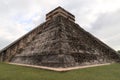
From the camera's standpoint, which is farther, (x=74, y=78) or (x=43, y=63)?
(x=43, y=63)

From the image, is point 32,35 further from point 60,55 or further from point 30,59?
point 60,55

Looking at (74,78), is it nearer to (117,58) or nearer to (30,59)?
(30,59)

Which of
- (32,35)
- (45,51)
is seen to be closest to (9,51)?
(32,35)

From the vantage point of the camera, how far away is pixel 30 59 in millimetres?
9008

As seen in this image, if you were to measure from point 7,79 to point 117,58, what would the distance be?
39.1 feet

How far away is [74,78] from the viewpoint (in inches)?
166

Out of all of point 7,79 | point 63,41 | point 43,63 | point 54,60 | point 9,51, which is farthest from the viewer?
point 9,51

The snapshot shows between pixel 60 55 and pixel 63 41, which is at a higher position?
pixel 63 41

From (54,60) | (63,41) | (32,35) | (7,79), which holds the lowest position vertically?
(7,79)

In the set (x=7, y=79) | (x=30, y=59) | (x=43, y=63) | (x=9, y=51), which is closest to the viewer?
(x=7, y=79)

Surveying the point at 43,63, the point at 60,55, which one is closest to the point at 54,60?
the point at 60,55

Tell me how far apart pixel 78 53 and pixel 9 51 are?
319 inches

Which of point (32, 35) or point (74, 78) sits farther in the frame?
point (32, 35)

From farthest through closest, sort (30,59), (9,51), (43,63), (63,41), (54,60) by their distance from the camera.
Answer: (9,51), (30,59), (63,41), (43,63), (54,60)
